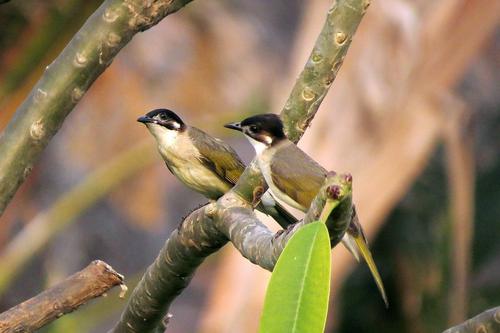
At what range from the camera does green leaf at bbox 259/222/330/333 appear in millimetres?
1215

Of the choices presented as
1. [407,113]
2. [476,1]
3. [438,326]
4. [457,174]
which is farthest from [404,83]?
[438,326]

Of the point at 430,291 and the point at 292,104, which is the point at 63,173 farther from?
the point at 292,104

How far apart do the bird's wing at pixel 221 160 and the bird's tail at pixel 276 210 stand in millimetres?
324

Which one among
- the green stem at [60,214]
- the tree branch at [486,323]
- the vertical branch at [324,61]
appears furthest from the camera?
the green stem at [60,214]

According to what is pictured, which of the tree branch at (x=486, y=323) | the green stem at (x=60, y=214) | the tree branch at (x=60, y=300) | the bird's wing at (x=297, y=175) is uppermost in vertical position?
the tree branch at (x=486, y=323)

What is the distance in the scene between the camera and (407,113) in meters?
4.54

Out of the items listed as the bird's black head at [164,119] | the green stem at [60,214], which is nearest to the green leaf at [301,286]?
the bird's black head at [164,119]

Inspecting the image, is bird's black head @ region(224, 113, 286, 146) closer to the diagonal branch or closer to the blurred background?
the diagonal branch

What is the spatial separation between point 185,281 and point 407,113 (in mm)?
2575

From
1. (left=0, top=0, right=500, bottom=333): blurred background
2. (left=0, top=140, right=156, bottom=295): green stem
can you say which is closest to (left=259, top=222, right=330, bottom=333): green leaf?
(left=0, top=0, right=500, bottom=333): blurred background

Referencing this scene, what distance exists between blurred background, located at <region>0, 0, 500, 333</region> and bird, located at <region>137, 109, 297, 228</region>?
826 mm

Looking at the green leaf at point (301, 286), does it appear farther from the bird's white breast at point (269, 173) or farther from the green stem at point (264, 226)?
the bird's white breast at point (269, 173)

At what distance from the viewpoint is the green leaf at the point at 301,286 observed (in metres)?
1.21

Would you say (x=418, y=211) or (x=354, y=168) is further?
(x=418, y=211)
